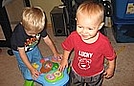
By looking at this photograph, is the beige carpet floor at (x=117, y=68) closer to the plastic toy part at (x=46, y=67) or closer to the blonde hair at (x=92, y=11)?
the plastic toy part at (x=46, y=67)

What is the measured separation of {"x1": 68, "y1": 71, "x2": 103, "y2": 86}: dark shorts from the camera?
1.38 metres

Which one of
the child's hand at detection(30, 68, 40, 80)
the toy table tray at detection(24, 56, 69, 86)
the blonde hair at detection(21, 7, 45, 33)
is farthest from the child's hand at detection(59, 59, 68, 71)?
the blonde hair at detection(21, 7, 45, 33)

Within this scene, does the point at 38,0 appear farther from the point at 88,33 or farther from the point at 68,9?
the point at 88,33

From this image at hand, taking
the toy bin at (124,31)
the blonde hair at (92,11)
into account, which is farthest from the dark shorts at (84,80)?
the toy bin at (124,31)

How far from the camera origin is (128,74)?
1724mm

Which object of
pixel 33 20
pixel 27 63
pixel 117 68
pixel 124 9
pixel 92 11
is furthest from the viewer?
pixel 124 9

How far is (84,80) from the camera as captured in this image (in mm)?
→ 1394

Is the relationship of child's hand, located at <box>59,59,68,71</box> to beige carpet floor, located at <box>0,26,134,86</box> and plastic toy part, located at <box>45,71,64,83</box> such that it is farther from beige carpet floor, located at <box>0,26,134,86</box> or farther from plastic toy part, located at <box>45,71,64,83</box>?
beige carpet floor, located at <box>0,26,134,86</box>

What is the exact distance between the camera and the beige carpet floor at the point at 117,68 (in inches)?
66.5

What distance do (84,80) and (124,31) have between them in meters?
0.82

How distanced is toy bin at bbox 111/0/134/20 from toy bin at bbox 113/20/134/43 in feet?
0.17

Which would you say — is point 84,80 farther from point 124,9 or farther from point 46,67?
point 124,9

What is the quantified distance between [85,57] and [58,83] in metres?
0.26

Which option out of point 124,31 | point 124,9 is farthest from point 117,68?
point 124,9
